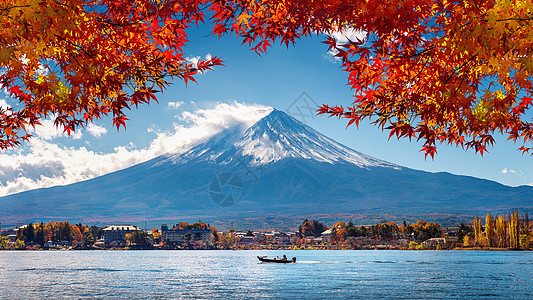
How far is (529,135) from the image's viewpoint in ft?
35.0

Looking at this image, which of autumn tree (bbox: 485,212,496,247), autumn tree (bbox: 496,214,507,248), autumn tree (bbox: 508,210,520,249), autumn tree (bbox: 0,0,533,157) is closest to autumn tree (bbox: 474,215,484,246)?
autumn tree (bbox: 485,212,496,247)

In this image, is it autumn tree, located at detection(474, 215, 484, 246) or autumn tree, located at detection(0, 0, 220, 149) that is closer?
autumn tree, located at detection(0, 0, 220, 149)

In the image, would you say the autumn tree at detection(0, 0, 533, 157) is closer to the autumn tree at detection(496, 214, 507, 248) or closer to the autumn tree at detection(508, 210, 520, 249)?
the autumn tree at detection(508, 210, 520, 249)

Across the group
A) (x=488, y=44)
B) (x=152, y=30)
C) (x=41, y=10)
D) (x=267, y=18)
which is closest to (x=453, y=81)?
(x=488, y=44)

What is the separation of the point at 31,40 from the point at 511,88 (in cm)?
755

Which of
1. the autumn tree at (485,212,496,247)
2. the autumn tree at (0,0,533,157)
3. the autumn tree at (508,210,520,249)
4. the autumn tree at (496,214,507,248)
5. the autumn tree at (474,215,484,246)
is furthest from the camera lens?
the autumn tree at (474,215,484,246)

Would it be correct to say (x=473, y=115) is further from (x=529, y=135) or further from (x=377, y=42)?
(x=529, y=135)

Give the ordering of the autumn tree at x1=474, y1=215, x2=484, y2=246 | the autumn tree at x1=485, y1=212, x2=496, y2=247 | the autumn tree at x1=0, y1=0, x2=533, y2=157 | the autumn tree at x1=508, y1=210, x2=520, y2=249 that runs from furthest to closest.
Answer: the autumn tree at x1=474, y1=215, x2=484, y2=246, the autumn tree at x1=485, y1=212, x2=496, y2=247, the autumn tree at x1=508, y1=210, x2=520, y2=249, the autumn tree at x1=0, y1=0, x2=533, y2=157

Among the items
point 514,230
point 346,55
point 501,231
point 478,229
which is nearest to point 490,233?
point 478,229

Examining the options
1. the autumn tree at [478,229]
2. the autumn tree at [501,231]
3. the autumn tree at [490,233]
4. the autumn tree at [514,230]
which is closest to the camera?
the autumn tree at [514,230]

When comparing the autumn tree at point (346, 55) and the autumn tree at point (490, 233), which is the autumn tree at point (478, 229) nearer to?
the autumn tree at point (490, 233)

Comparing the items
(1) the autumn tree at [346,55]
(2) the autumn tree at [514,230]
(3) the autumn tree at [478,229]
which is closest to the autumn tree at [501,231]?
(2) the autumn tree at [514,230]

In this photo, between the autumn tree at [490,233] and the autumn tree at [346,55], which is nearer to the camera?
the autumn tree at [346,55]

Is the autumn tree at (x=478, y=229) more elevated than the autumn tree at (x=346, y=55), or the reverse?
the autumn tree at (x=346, y=55)
